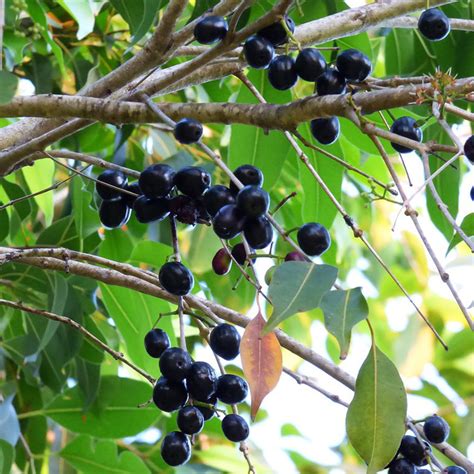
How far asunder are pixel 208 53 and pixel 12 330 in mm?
1081

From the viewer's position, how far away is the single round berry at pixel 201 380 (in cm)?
101

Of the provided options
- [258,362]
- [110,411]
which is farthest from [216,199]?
[110,411]

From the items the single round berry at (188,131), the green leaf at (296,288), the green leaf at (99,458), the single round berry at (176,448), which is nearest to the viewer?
the green leaf at (296,288)

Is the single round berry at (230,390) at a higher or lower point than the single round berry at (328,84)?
lower

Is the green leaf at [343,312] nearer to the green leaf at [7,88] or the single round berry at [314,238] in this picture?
the single round berry at [314,238]

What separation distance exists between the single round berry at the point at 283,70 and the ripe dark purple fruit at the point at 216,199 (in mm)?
160

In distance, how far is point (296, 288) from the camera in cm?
88

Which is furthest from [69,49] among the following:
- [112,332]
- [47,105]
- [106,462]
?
[47,105]

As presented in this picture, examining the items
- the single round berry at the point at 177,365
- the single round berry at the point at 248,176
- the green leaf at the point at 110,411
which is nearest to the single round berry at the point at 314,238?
the single round berry at the point at 248,176

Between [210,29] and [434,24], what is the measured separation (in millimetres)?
298

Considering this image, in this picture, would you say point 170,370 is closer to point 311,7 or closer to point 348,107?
point 348,107

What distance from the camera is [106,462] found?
188cm

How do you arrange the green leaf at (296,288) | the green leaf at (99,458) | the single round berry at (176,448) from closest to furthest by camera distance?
the green leaf at (296,288)
the single round berry at (176,448)
the green leaf at (99,458)

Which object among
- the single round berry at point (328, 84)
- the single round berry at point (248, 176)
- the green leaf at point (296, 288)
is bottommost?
the single round berry at point (248, 176)
